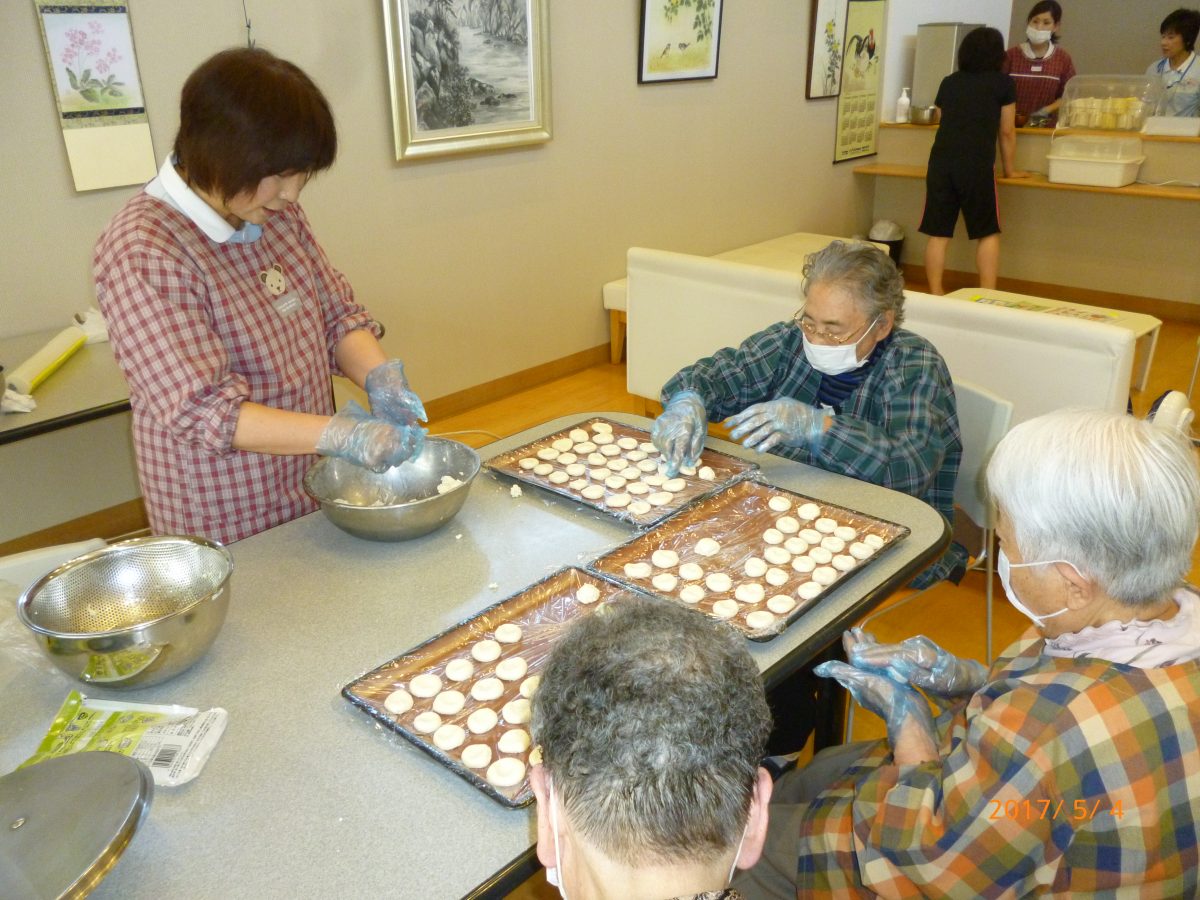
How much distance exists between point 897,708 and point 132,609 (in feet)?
3.57

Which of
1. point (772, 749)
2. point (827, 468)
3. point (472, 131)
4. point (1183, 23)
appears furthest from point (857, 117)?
point (772, 749)

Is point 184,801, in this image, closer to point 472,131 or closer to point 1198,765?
point 1198,765

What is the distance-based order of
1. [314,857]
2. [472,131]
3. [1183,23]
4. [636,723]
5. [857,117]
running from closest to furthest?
[636,723]
[314,857]
[472,131]
[1183,23]
[857,117]

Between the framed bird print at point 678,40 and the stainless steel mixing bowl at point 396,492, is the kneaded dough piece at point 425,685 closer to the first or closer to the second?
the stainless steel mixing bowl at point 396,492

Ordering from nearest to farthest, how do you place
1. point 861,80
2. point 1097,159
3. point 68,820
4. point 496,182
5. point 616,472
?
point 68,820, point 616,472, point 496,182, point 1097,159, point 861,80

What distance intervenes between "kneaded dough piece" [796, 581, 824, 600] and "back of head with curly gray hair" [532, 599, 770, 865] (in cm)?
62

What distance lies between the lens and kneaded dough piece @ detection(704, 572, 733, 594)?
1.42 metres

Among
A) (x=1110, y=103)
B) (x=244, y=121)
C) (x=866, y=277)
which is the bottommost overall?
(x=866, y=277)

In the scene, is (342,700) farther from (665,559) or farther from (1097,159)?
(1097,159)

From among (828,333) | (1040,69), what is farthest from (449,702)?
(1040,69)

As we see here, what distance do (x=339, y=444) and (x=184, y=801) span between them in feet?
2.20

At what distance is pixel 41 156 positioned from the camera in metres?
2.65

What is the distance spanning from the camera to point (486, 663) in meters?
1.24

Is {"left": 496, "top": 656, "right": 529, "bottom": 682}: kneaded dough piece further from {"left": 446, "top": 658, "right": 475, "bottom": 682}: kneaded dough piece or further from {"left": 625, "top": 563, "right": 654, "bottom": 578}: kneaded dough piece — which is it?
{"left": 625, "top": 563, "right": 654, "bottom": 578}: kneaded dough piece
